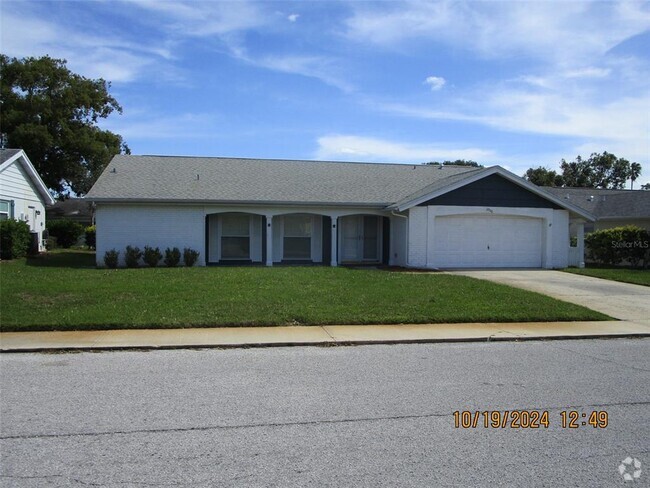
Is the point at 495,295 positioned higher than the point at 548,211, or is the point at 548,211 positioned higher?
the point at 548,211

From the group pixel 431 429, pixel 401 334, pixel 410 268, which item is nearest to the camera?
pixel 431 429

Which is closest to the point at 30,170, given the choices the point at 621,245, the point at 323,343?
the point at 323,343

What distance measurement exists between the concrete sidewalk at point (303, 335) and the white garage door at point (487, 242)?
419 inches

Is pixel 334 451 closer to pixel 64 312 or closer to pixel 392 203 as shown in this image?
pixel 64 312

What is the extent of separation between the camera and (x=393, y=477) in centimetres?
409

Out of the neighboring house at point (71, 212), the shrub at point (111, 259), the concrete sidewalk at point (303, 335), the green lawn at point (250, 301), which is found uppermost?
the neighboring house at point (71, 212)

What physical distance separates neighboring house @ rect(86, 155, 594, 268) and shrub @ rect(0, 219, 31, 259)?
292 cm

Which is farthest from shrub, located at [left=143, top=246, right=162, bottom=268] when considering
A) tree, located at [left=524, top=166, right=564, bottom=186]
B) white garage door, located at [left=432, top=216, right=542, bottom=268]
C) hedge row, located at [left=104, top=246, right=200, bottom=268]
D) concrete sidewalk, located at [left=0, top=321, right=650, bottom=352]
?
tree, located at [left=524, top=166, right=564, bottom=186]

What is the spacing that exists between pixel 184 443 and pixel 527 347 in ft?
20.5

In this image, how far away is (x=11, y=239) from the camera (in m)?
20.0

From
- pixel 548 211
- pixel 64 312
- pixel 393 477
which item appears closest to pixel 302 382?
pixel 393 477

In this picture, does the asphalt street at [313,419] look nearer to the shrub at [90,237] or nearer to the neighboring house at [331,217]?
the neighboring house at [331,217]

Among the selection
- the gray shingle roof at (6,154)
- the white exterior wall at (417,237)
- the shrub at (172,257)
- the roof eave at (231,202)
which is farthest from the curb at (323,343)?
the gray shingle roof at (6,154)

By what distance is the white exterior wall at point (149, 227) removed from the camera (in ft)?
67.1
